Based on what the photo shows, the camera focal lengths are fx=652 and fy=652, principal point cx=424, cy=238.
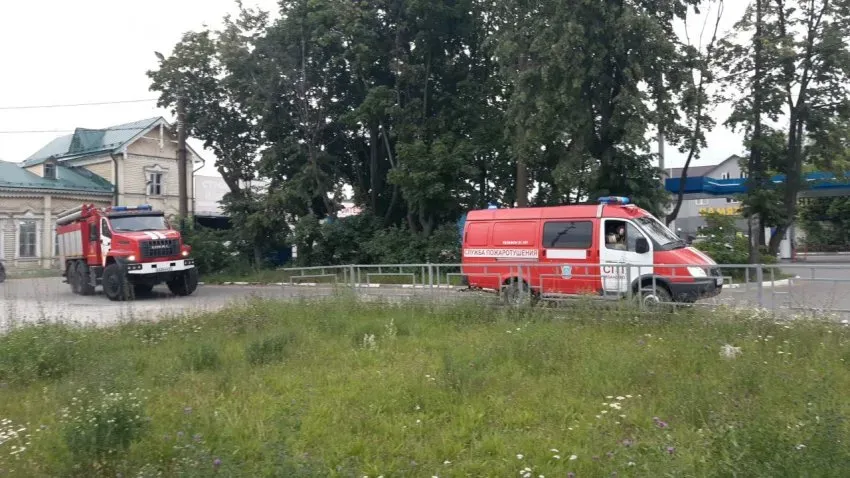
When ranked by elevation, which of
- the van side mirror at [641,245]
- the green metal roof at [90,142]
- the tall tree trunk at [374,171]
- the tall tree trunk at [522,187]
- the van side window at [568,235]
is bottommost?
the van side mirror at [641,245]

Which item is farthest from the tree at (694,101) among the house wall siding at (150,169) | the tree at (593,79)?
the house wall siding at (150,169)

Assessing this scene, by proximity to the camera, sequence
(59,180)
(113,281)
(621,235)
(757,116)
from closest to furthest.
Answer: (621,235)
(113,281)
(757,116)
(59,180)

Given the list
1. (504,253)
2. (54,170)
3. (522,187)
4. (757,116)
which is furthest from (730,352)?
(54,170)

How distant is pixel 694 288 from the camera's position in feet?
36.8

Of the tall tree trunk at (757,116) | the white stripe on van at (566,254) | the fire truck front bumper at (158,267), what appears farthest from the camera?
the tall tree trunk at (757,116)

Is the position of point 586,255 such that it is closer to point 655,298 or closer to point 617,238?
point 617,238

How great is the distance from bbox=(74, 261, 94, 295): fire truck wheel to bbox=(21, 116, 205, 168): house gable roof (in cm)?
1952

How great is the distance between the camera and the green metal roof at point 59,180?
124 ft

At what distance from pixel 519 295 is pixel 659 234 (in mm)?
4117

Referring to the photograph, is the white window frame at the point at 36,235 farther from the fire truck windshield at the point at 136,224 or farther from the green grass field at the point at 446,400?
the green grass field at the point at 446,400

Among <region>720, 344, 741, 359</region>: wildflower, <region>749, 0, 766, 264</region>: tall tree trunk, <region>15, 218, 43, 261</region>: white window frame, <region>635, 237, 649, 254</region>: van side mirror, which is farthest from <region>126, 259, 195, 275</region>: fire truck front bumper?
<region>15, 218, 43, 261</region>: white window frame

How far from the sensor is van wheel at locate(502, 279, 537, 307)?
36.6 feet

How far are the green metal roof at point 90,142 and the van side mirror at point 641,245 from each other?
3681cm

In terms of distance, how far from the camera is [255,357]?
335 inches
